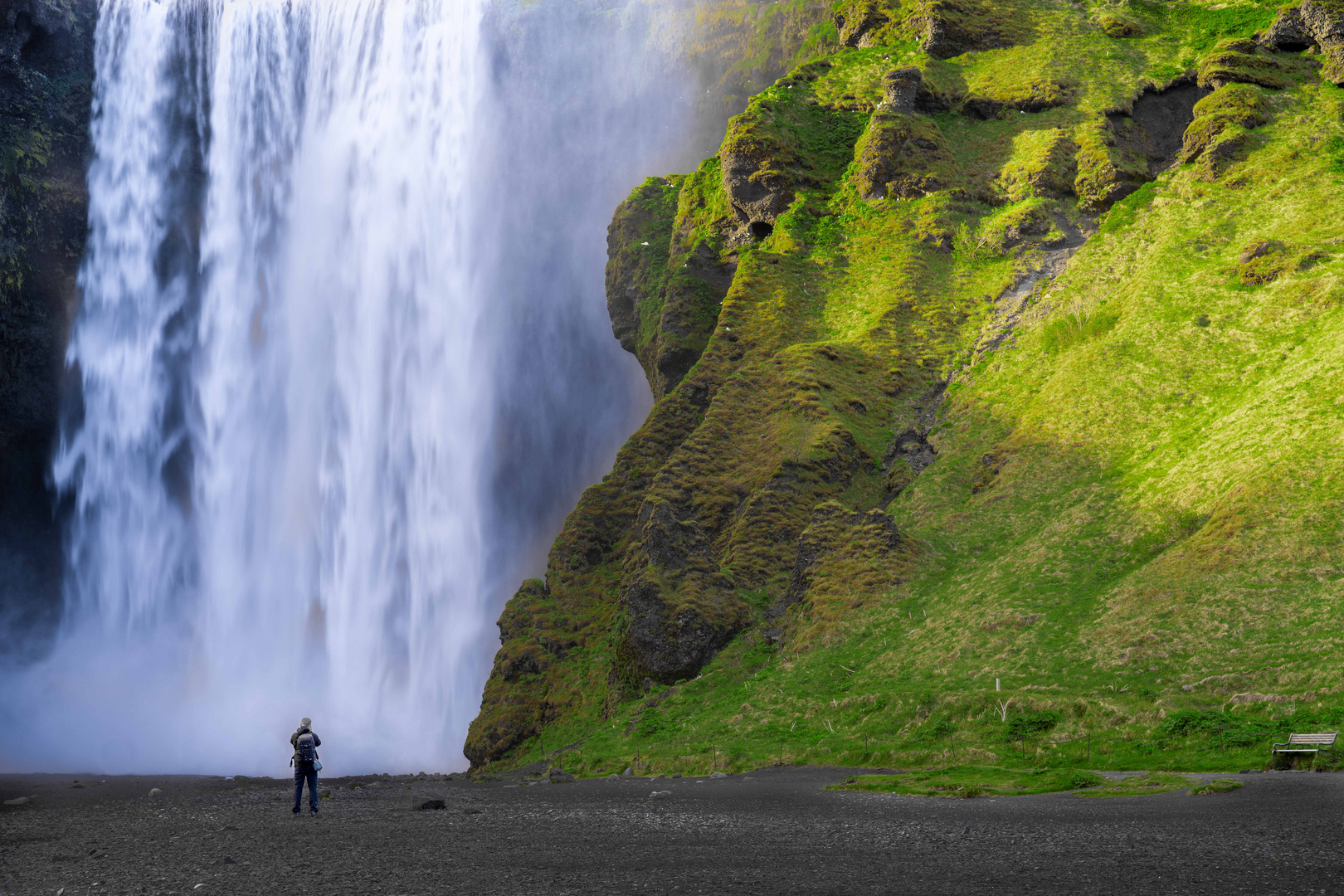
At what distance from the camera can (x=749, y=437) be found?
158 feet

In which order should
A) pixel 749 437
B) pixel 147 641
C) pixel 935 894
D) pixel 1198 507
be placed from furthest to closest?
pixel 147 641, pixel 749 437, pixel 1198 507, pixel 935 894

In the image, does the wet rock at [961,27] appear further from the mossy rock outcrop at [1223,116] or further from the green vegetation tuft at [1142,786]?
the green vegetation tuft at [1142,786]

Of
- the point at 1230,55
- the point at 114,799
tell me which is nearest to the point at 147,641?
the point at 114,799

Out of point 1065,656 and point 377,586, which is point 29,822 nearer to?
point 1065,656

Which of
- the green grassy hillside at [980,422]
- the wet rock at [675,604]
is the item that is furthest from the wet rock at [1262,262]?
the wet rock at [675,604]

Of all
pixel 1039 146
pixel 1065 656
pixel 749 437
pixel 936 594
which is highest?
pixel 1039 146

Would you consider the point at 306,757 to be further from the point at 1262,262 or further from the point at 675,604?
the point at 1262,262

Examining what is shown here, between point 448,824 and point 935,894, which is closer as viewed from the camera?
point 935,894

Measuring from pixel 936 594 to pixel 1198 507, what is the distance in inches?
387

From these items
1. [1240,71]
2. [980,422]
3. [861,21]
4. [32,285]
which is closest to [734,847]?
[980,422]

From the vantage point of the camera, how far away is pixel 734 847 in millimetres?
13570

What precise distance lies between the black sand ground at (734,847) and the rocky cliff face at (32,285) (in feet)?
150

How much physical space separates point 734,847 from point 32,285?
67041 mm

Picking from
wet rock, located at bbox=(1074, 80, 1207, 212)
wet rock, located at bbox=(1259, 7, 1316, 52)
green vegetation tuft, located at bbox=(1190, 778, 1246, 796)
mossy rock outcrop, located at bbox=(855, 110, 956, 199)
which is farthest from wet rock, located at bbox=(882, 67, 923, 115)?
green vegetation tuft, located at bbox=(1190, 778, 1246, 796)
